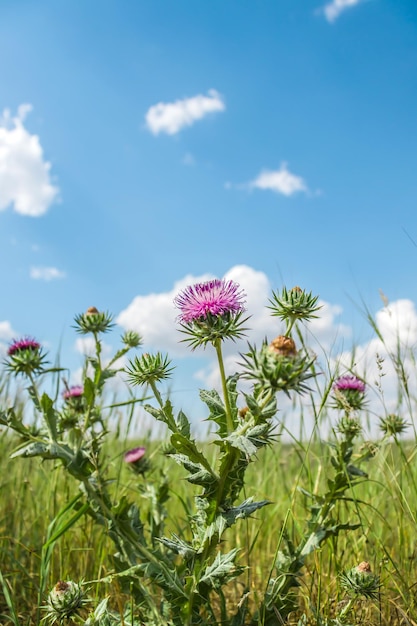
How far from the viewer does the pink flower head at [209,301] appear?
2852 millimetres

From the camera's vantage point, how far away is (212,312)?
284cm

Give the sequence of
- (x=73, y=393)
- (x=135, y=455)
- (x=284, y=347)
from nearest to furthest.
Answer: (x=284, y=347) → (x=73, y=393) → (x=135, y=455)

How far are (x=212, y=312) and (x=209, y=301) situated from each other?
2.6 inches

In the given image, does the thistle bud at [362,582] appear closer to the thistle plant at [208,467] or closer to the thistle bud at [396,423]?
the thistle plant at [208,467]

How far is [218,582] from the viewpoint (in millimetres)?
2760

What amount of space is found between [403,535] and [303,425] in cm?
183

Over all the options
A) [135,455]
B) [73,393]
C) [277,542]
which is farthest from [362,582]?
[73,393]

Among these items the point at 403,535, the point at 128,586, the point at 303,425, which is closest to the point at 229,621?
the point at 128,586

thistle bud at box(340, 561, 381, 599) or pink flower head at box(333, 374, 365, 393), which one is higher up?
pink flower head at box(333, 374, 365, 393)

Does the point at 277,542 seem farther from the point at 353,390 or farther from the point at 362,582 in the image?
the point at 362,582

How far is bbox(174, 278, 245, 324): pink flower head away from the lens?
2852 mm

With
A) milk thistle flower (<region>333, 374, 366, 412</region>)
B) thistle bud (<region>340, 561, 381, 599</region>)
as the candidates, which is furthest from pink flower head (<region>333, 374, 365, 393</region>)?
thistle bud (<region>340, 561, 381, 599</region>)

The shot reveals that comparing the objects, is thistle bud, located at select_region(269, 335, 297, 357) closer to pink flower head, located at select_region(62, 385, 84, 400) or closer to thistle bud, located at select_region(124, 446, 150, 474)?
pink flower head, located at select_region(62, 385, 84, 400)

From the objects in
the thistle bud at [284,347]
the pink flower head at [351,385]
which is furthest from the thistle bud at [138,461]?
the thistle bud at [284,347]
